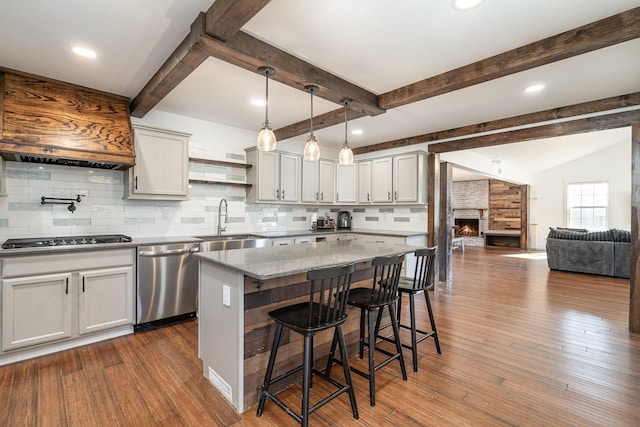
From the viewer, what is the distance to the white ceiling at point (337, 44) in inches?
74.7

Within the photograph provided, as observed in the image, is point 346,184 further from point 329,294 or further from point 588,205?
point 588,205

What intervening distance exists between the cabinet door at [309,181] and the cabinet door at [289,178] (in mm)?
139

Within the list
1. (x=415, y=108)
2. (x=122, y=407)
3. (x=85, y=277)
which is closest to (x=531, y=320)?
(x=415, y=108)

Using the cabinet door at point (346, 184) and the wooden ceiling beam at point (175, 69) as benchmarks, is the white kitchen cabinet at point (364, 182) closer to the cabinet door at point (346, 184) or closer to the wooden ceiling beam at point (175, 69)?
the cabinet door at point (346, 184)

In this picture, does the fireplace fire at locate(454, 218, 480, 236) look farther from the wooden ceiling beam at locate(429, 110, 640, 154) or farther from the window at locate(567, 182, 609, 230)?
the wooden ceiling beam at locate(429, 110, 640, 154)

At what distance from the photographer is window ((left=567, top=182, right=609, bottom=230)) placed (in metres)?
8.82

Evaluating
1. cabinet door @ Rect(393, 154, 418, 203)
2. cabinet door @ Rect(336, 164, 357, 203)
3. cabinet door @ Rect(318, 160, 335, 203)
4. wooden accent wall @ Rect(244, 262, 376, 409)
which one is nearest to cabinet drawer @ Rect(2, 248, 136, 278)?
wooden accent wall @ Rect(244, 262, 376, 409)

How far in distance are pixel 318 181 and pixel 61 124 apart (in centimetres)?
345

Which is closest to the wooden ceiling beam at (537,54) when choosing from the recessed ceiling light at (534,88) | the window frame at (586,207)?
the recessed ceiling light at (534,88)

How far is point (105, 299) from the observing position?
291 centimetres

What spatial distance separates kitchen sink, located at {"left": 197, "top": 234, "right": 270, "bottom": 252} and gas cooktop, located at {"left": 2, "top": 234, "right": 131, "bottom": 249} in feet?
2.68

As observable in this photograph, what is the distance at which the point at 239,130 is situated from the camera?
4.55 meters

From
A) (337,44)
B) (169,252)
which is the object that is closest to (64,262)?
(169,252)

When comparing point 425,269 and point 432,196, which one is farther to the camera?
point 432,196
